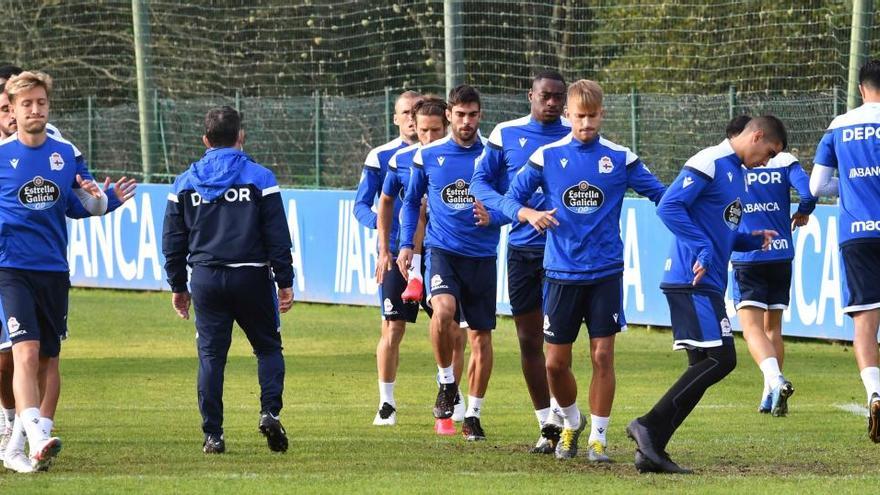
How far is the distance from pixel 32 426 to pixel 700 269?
143 inches

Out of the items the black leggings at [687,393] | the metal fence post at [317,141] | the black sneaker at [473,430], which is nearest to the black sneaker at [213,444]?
the black sneaker at [473,430]

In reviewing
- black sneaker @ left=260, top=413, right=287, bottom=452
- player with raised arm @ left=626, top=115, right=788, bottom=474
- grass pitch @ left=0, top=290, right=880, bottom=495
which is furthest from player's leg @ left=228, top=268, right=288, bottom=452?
player with raised arm @ left=626, top=115, right=788, bottom=474

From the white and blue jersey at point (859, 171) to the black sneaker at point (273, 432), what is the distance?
3.84 m

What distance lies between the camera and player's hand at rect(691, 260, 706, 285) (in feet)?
29.3

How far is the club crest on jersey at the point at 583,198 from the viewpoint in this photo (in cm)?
941

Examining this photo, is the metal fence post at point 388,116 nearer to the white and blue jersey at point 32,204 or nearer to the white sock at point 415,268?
the white sock at point 415,268

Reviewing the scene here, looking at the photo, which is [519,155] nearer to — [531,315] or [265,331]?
[531,315]

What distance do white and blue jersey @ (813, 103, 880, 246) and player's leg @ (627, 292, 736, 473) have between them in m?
2.06

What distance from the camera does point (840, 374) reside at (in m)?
14.4

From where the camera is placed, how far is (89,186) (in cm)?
969

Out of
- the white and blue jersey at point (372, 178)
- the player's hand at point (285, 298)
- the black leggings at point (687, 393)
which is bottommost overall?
the black leggings at point (687, 393)

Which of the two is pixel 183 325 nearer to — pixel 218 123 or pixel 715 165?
pixel 218 123

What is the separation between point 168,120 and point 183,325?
22.2ft

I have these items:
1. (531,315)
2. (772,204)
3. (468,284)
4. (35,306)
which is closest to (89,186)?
(35,306)
